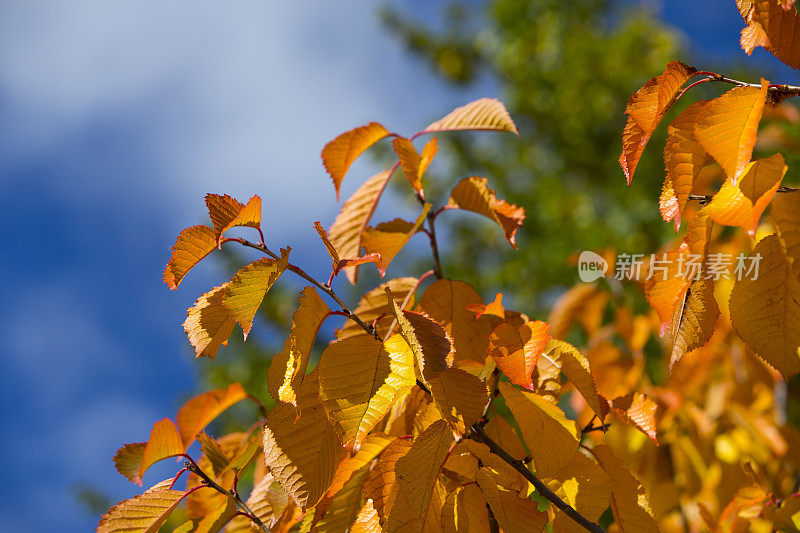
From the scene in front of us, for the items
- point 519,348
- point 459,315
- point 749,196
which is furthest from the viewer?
point 459,315

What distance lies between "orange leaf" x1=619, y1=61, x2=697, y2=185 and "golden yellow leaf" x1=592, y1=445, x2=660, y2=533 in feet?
0.96

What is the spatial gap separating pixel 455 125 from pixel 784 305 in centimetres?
40

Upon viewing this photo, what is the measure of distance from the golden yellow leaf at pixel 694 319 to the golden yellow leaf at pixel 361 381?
229 millimetres

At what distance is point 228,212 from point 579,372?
34cm

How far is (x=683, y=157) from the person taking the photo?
490 millimetres

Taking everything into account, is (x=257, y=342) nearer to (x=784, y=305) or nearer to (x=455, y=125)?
(x=455, y=125)

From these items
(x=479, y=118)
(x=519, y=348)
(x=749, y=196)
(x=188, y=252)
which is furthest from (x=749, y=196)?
(x=188, y=252)

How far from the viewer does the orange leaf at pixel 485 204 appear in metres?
0.68

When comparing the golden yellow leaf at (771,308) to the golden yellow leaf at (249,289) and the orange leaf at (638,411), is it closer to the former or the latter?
the orange leaf at (638,411)

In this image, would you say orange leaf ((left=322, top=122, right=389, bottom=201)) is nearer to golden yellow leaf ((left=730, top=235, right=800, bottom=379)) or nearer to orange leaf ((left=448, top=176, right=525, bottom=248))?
orange leaf ((left=448, top=176, right=525, bottom=248))

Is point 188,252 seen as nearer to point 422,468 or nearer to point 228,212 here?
point 228,212

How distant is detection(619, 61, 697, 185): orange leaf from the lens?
0.49 m

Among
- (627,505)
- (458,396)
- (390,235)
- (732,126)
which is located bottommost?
(627,505)

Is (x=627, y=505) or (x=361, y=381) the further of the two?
(x=627, y=505)
